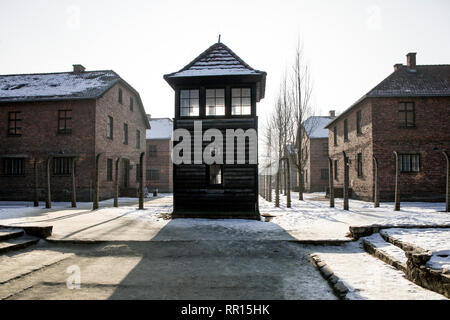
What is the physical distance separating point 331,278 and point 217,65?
9576mm

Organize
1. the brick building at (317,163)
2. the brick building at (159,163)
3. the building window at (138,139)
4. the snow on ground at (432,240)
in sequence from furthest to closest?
the brick building at (317,163) < the brick building at (159,163) < the building window at (138,139) < the snow on ground at (432,240)

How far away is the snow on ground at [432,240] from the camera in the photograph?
13.9 feet

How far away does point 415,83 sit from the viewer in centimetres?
1814

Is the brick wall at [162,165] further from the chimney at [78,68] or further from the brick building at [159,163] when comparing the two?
the chimney at [78,68]

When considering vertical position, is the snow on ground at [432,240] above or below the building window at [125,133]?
below

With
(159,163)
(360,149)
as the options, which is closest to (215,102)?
(360,149)

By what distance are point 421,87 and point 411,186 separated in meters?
6.62

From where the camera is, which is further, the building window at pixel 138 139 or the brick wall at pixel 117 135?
the building window at pixel 138 139

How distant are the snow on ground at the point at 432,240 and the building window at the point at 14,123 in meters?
22.7

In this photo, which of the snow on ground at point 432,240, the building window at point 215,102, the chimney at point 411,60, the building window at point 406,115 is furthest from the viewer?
the chimney at point 411,60

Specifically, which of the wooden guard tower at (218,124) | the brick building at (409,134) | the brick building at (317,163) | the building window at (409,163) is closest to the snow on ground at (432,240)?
the wooden guard tower at (218,124)

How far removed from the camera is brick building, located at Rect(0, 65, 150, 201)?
18.0m

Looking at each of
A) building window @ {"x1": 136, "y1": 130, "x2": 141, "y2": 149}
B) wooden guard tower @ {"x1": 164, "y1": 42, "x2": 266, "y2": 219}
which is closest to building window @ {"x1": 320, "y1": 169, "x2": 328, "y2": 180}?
building window @ {"x1": 136, "y1": 130, "x2": 141, "y2": 149}
